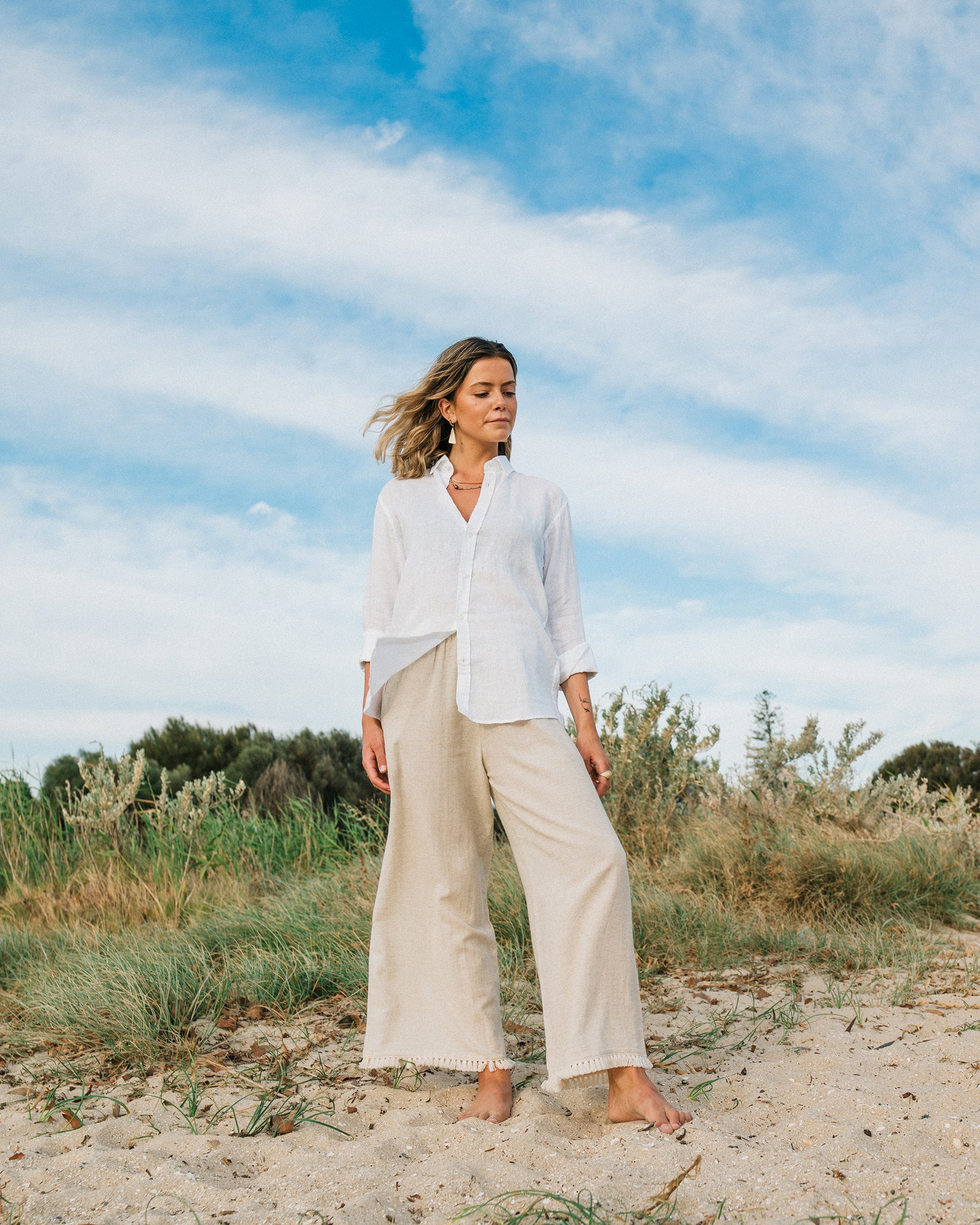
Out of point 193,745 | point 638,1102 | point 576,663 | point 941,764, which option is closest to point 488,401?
point 576,663

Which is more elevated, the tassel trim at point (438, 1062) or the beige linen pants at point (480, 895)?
the beige linen pants at point (480, 895)

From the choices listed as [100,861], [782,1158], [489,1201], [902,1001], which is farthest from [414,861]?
[100,861]

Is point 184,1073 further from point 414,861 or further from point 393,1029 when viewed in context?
point 414,861

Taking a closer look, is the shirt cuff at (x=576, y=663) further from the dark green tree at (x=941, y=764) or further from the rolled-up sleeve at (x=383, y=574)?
the dark green tree at (x=941, y=764)

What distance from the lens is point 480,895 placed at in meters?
3.06

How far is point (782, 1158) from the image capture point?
8.12 feet

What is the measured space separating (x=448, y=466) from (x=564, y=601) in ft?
1.91

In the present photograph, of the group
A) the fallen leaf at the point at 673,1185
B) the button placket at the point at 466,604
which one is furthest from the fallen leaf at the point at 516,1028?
the button placket at the point at 466,604

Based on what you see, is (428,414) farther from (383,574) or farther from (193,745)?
(193,745)

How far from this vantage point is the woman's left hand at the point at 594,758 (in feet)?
9.82

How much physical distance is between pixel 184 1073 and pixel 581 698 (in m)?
1.83

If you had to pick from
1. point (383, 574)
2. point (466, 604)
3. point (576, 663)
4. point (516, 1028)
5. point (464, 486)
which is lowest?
point (516, 1028)

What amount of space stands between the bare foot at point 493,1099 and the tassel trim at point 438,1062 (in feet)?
0.06

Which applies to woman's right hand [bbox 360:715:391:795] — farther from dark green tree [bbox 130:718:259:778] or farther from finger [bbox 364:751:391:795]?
dark green tree [bbox 130:718:259:778]
